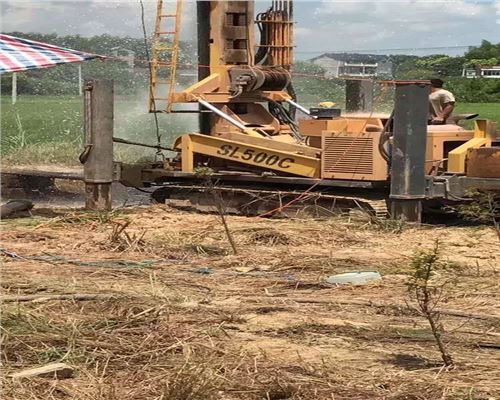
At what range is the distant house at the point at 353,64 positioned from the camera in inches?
911

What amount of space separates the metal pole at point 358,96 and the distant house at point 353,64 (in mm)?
6673

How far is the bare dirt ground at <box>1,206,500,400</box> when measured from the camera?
16.3 ft

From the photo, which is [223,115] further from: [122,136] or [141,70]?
[122,136]

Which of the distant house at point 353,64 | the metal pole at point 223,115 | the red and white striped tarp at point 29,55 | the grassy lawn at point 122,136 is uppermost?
the red and white striped tarp at point 29,55

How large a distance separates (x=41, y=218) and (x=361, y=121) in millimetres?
4114

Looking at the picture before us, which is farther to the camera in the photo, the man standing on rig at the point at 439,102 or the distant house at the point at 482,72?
the distant house at the point at 482,72

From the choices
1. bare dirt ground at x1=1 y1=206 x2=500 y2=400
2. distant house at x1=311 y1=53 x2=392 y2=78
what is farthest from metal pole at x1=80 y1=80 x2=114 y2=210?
distant house at x1=311 y1=53 x2=392 y2=78

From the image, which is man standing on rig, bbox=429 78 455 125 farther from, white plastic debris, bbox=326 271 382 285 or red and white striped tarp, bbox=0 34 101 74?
white plastic debris, bbox=326 271 382 285

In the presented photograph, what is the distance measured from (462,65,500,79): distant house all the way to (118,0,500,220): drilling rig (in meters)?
34.6

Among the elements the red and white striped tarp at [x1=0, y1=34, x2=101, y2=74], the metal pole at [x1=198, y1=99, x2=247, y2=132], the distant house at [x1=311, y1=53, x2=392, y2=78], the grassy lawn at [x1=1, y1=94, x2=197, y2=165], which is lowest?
the grassy lawn at [x1=1, y1=94, x2=197, y2=165]

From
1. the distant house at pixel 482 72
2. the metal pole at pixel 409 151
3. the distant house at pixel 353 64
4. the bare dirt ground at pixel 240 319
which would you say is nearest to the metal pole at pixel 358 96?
the metal pole at pixel 409 151

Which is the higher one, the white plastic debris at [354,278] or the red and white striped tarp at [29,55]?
the red and white striped tarp at [29,55]

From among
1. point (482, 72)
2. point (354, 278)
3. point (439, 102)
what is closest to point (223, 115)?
point (439, 102)

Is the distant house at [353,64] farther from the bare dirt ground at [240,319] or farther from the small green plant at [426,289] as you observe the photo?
the small green plant at [426,289]
